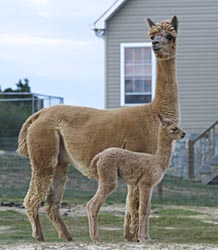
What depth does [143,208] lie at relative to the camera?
390 inches

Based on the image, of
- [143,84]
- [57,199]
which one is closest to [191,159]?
[143,84]

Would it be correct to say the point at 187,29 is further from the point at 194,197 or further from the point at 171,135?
the point at 171,135

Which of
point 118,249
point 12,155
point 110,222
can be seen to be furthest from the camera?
point 12,155

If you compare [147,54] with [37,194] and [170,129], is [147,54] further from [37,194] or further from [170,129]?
[170,129]

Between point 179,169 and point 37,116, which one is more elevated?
point 37,116

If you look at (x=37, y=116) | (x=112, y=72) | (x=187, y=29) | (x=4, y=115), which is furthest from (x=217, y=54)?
(x=37, y=116)

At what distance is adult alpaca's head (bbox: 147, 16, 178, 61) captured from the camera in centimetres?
1054

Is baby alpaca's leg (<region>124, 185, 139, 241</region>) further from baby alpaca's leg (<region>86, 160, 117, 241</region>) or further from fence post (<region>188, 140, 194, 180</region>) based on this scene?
fence post (<region>188, 140, 194, 180</region>)

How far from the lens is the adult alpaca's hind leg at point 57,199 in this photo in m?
11.1

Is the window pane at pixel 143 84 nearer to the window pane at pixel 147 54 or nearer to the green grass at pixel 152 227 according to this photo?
the window pane at pixel 147 54

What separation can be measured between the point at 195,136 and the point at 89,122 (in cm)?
1595

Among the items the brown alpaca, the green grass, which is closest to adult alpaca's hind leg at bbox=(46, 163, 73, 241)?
the brown alpaca

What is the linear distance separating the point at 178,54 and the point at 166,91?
15.9 meters

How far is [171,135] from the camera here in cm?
1006
